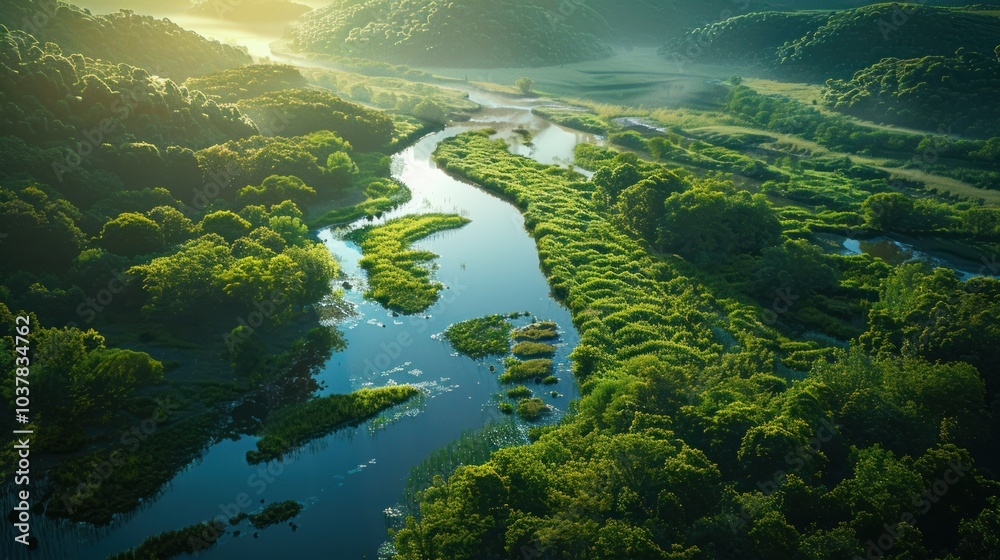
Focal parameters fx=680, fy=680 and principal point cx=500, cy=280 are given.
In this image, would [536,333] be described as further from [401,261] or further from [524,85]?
[524,85]

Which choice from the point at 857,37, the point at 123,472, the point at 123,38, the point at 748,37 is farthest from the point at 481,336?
the point at 748,37

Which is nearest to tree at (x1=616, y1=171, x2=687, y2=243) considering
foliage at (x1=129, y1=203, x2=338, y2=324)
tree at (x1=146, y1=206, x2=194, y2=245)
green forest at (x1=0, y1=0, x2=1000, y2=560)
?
green forest at (x1=0, y1=0, x2=1000, y2=560)

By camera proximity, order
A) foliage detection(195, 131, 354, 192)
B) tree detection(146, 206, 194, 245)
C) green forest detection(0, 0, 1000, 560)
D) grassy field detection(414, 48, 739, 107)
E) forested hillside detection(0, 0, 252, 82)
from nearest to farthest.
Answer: green forest detection(0, 0, 1000, 560) < tree detection(146, 206, 194, 245) < foliage detection(195, 131, 354, 192) < forested hillside detection(0, 0, 252, 82) < grassy field detection(414, 48, 739, 107)

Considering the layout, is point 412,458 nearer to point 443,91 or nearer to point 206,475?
point 206,475

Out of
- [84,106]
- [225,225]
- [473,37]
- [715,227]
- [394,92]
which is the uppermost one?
[84,106]

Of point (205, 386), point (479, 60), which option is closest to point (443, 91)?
point (479, 60)

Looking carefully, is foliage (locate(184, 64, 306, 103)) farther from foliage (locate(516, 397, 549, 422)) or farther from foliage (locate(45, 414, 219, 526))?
foliage (locate(516, 397, 549, 422))
